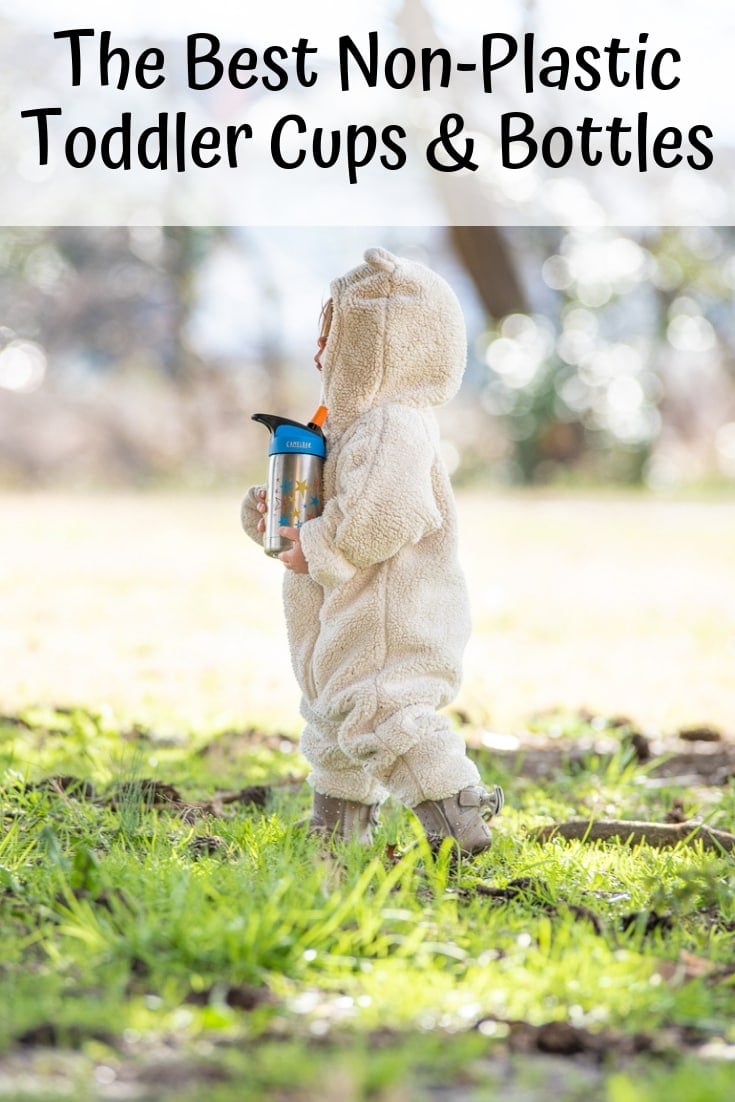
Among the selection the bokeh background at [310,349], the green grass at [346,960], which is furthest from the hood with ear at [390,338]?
the bokeh background at [310,349]

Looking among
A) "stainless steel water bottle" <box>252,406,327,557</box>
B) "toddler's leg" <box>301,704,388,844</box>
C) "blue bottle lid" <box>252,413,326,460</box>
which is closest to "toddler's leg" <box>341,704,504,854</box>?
"toddler's leg" <box>301,704,388,844</box>

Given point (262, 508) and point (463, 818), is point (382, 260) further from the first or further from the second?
point (463, 818)

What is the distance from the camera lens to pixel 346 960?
2371mm

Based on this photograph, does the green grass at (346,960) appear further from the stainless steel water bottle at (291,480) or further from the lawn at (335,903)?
the stainless steel water bottle at (291,480)

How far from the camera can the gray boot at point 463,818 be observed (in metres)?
3.20

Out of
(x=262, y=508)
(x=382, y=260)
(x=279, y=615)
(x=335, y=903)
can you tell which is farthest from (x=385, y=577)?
(x=279, y=615)

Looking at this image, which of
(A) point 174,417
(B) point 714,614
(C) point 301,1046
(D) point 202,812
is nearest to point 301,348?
(A) point 174,417

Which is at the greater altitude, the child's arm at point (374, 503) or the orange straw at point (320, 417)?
the orange straw at point (320, 417)

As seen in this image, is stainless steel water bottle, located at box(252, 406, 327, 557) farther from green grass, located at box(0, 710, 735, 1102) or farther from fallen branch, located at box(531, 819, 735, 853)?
fallen branch, located at box(531, 819, 735, 853)

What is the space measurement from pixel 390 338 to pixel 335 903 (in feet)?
4.54

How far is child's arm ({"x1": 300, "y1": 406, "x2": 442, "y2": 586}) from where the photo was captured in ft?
10.3

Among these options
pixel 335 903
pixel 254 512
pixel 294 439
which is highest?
pixel 294 439

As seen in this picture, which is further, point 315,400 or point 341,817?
point 315,400

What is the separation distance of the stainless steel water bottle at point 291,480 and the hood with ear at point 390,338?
0.15 metres
